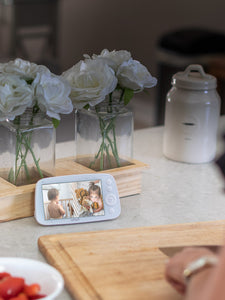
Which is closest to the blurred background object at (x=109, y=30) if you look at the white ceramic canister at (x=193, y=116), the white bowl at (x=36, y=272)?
the white ceramic canister at (x=193, y=116)

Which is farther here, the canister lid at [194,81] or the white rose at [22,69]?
the canister lid at [194,81]

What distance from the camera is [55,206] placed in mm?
1086

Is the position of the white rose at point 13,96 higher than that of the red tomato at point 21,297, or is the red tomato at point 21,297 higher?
the white rose at point 13,96

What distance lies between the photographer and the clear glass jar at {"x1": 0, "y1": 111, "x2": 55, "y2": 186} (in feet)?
3.59

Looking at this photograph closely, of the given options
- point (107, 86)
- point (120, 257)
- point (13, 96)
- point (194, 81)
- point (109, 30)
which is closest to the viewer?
point (120, 257)

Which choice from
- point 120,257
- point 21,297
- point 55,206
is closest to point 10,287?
point 21,297

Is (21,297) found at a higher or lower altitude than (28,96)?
lower

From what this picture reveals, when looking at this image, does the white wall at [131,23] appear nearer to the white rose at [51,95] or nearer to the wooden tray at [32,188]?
the wooden tray at [32,188]

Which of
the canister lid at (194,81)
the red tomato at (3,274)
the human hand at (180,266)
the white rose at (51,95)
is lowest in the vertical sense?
the red tomato at (3,274)

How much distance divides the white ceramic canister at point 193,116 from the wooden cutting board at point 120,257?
424 millimetres

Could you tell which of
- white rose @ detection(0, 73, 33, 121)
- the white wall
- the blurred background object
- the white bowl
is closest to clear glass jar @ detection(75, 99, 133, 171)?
white rose @ detection(0, 73, 33, 121)

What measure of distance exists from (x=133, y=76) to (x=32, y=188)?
1.06ft

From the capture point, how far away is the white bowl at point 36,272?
30.2 inches

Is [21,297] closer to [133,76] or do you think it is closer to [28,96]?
[28,96]
